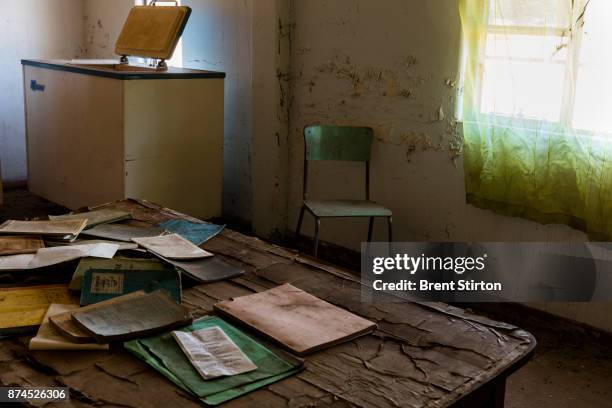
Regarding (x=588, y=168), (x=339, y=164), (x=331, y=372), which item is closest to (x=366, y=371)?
(x=331, y=372)

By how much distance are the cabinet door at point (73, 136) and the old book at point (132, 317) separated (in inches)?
93.6

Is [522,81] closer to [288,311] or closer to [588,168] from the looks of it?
[588,168]

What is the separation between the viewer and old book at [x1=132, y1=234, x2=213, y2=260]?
6.14 ft

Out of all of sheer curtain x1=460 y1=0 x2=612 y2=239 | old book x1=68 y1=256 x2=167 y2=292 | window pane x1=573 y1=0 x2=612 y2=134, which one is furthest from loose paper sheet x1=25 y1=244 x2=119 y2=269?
window pane x1=573 y1=0 x2=612 y2=134

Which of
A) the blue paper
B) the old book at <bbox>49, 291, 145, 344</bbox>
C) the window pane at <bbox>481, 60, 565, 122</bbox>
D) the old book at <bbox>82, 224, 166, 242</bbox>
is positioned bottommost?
the old book at <bbox>49, 291, 145, 344</bbox>

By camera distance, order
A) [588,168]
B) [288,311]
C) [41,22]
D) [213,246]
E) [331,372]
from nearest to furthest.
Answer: [331,372], [288,311], [213,246], [588,168], [41,22]

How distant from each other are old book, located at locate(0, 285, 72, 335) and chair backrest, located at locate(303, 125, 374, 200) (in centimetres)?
197

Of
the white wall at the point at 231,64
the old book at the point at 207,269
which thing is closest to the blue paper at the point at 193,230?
the old book at the point at 207,269

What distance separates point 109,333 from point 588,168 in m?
2.11

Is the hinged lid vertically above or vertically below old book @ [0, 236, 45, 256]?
above

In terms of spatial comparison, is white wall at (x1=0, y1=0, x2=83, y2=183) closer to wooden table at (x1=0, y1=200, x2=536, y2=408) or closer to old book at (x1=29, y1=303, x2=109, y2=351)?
wooden table at (x1=0, y1=200, x2=536, y2=408)

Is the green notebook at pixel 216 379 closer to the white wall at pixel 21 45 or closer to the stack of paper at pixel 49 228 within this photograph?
the stack of paper at pixel 49 228

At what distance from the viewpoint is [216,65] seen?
4426 millimetres

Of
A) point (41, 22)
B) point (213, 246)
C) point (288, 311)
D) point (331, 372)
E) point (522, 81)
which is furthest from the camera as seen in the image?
point (41, 22)
